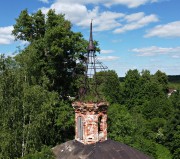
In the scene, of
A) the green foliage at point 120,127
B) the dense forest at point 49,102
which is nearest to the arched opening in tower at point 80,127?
the dense forest at point 49,102

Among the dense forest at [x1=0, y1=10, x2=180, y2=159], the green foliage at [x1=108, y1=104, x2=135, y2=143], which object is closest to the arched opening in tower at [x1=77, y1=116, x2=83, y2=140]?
the dense forest at [x1=0, y1=10, x2=180, y2=159]

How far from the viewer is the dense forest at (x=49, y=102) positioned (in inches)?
719

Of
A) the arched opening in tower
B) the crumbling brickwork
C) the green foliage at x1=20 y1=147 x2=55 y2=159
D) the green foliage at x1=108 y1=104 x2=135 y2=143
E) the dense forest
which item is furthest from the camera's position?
the green foliage at x1=108 y1=104 x2=135 y2=143

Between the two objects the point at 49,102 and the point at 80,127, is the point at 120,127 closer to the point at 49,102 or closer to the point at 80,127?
the point at 49,102

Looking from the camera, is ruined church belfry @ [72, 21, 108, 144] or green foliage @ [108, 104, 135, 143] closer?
ruined church belfry @ [72, 21, 108, 144]

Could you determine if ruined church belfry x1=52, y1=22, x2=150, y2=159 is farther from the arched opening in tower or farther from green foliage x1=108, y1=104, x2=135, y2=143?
green foliage x1=108, y1=104, x2=135, y2=143

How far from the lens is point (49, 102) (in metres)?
22.1

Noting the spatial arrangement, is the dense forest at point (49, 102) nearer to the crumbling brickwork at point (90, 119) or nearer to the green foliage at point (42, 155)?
the green foliage at point (42, 155)

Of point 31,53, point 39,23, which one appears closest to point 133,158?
point 31,53

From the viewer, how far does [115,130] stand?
27.4 metres

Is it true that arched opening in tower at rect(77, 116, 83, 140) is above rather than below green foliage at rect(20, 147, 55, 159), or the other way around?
above

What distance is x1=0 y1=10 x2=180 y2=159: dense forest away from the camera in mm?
18266

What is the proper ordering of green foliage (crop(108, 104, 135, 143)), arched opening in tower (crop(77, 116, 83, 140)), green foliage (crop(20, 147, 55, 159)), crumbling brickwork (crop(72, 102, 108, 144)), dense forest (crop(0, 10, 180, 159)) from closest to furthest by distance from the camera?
green foliage (crop(20, 147, 55, 159)) < crumbling brickwork (crop(72, 102, 108, 144)) < arched opening in tower (crop(77, 116, 83, 140)) < dense forest (crop(0, 10, 180, 159)) < green foliage (crop(108, 104, 135, 143))

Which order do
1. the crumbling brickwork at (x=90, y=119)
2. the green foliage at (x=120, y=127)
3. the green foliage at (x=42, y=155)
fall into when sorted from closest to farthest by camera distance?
the green foliage at (x=42, y=155) → the crumbling brickwork at (x=90, y=119) → the green foliage at (x=120, y=127)
